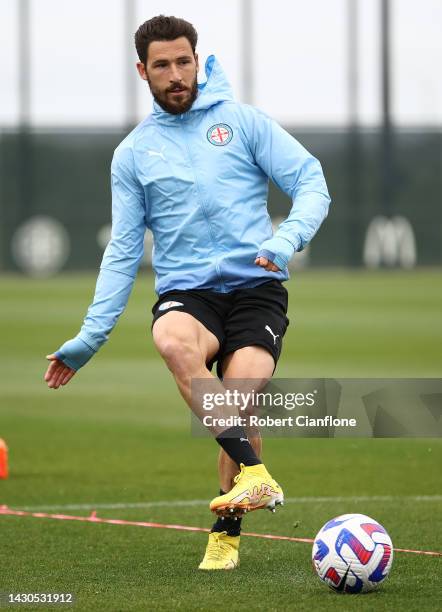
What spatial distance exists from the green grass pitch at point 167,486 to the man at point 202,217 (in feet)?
2.04

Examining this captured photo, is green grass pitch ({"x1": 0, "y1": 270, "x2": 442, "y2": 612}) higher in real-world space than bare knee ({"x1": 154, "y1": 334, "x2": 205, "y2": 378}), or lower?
lower

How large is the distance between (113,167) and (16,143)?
37265mm

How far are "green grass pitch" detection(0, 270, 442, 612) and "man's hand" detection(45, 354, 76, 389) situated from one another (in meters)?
0.86

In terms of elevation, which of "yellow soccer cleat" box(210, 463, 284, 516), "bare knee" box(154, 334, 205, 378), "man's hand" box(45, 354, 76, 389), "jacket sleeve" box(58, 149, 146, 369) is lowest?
"yellow soccer cleat" box(210, 463, 284, 516)

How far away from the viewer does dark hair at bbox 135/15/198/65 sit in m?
6.75

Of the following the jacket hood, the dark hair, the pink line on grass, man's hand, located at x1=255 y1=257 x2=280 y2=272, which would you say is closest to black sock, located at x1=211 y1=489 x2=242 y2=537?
the pink line on grass

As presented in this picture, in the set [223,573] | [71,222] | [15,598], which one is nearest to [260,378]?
[223,573]

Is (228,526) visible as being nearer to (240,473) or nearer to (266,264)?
(240,473)

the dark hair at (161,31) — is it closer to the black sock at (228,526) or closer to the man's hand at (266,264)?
the man's hand at (266,264)

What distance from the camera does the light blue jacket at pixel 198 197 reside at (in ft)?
22.2

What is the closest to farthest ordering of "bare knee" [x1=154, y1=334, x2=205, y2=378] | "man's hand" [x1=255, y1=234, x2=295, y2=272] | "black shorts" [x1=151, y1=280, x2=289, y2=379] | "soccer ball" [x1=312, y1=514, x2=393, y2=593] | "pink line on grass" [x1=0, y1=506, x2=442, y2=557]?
"soccer ball" [x1=312, y1=514, x2=393, y2=593]
"man's hand" [x1=255, y1=234, x2=295, y2=272]
"bare knee" [x1=154, y1=334, x2=205, y2=378]
"black shorts" [x1=151, y1=280, x2=289, y2=379]
"pink line on grass" [x1=0, y1=506, x2=442, y2=557]

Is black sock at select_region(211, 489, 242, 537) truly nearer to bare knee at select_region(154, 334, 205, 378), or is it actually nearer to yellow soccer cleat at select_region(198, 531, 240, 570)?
Result: yellow soccer cleat at select_region(198, 531, 240, 570)

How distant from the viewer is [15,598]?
6.11m

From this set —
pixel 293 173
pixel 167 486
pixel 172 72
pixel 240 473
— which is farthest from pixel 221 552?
pixel 167 486
